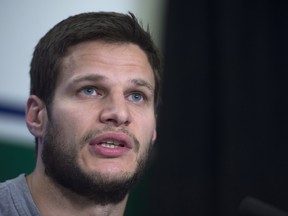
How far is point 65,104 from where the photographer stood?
0.97 meters

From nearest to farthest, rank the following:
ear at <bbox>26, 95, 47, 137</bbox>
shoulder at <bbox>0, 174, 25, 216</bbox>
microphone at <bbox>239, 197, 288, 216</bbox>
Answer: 1. microphone at <bbox>239, 197, 288, 216</bbox>
2. shoulder at <bbox>0, 174, 25, 216</bbox>
3. ear at <bbox>26, 95, 47, 137</bbox>

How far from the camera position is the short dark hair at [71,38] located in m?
1.00

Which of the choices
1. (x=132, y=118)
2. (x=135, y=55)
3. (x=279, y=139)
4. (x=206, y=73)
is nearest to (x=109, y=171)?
(x=132, y=118)

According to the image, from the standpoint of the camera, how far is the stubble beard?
0.94 m

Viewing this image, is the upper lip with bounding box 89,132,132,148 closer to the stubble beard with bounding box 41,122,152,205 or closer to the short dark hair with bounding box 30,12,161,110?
the stubble beard with bounding box 41,122,152,205

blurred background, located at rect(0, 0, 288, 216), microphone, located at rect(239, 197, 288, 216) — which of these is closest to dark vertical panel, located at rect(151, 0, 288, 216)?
blurred background, located at rect(0, 0, 288, 216)

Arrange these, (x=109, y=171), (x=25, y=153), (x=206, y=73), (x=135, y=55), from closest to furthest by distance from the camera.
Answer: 1. (x=109, y=171)
2. (x=135, y=55)
3. (x=25, y=153)
4. (x=206, y=73)

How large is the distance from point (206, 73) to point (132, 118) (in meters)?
0.70

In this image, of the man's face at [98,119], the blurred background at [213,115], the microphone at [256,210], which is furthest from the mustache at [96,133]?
the blurred background at [213,115]

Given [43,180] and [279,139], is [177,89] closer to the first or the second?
[279,139]

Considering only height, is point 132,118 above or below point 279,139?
above

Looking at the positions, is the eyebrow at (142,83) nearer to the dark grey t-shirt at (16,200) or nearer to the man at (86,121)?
the man at (86,121)

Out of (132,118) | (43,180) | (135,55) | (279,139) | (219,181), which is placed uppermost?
(135,55)

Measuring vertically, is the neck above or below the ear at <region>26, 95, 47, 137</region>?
below
